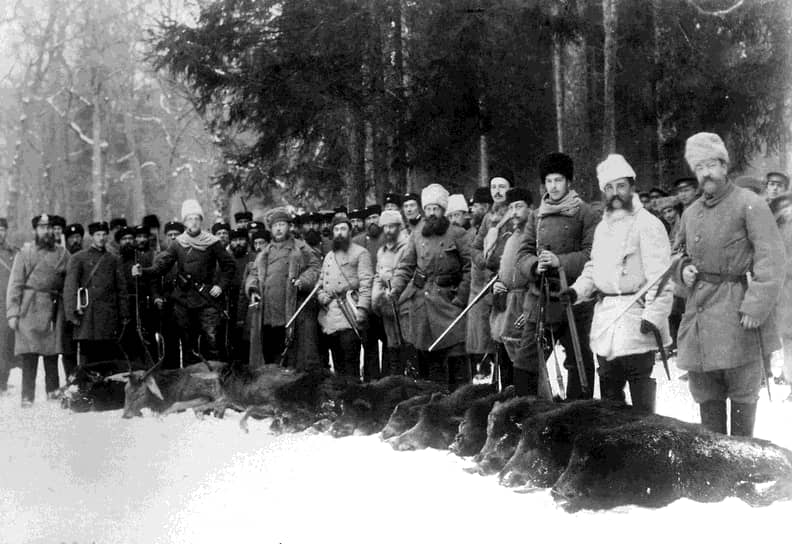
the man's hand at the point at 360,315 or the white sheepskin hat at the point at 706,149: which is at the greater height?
the white sheepskin hat at the point at 706,149

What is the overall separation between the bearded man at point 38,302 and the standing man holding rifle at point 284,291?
81.3 inches

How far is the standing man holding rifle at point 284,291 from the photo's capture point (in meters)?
9.73

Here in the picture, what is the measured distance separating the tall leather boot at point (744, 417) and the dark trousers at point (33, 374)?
731 centimetres

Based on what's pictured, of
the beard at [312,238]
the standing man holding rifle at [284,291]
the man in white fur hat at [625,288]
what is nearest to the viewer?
the man in white fur hat at [625,288]

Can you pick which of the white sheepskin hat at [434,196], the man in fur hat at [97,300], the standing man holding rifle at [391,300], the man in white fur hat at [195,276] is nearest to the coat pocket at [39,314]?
the man in fur hat at [97,300]

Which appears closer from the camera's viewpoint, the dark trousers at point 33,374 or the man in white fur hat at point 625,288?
the man in white fur hat at point 625,288

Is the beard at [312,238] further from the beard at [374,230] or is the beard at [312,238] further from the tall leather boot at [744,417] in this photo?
the tall leather boot at [744,417]

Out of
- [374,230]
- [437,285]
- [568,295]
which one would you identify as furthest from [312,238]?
[568,295]

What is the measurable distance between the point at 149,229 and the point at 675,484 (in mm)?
8513

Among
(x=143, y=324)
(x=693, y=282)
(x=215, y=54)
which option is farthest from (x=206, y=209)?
(x=693, y=282)

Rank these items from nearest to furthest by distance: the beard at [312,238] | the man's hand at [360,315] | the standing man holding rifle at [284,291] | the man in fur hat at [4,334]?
the man's hand at [360,315] < the standing man holding rifle at [284,291] < the man in fur hat at [4,334] < the beard at [312,238]

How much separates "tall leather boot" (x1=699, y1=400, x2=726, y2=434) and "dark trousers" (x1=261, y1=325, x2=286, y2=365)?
5645 millimetres

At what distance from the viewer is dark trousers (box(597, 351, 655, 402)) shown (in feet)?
18.2

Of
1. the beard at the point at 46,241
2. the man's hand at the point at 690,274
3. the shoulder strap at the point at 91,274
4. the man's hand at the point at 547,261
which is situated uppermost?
the beard at the point at 46,241
